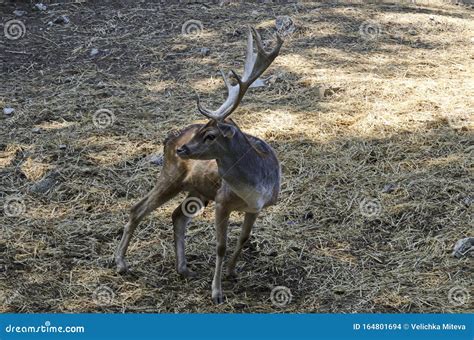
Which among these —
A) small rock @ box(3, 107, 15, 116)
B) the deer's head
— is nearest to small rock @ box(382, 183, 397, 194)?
Result: the deer's head

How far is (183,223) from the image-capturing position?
5.46 meters

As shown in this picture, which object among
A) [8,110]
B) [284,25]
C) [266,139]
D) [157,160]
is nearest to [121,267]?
[157,160]

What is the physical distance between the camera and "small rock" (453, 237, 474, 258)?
549 cm

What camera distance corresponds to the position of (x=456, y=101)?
833cm

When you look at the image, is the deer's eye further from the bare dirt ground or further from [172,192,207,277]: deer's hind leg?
the bare dirt ground

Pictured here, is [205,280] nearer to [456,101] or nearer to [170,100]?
[170,100]

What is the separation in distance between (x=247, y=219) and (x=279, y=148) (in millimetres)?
2433

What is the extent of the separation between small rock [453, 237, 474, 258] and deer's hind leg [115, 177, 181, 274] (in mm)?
2059

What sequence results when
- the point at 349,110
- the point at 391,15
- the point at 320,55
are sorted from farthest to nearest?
the point at 391,15
the point at 320,55
the point at 349,110

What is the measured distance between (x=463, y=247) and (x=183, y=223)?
2035mm

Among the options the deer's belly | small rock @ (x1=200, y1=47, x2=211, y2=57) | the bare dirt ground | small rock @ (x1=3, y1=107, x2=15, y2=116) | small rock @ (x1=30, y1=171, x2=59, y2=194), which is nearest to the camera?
the deer's belly

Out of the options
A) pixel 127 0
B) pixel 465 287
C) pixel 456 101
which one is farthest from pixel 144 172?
pixel 127 0

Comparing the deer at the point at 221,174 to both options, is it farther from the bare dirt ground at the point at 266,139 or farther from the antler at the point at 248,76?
the bare dirt ground at the point at 266,139

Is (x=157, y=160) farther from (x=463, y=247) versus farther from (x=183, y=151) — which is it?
(x=463, y=247)
